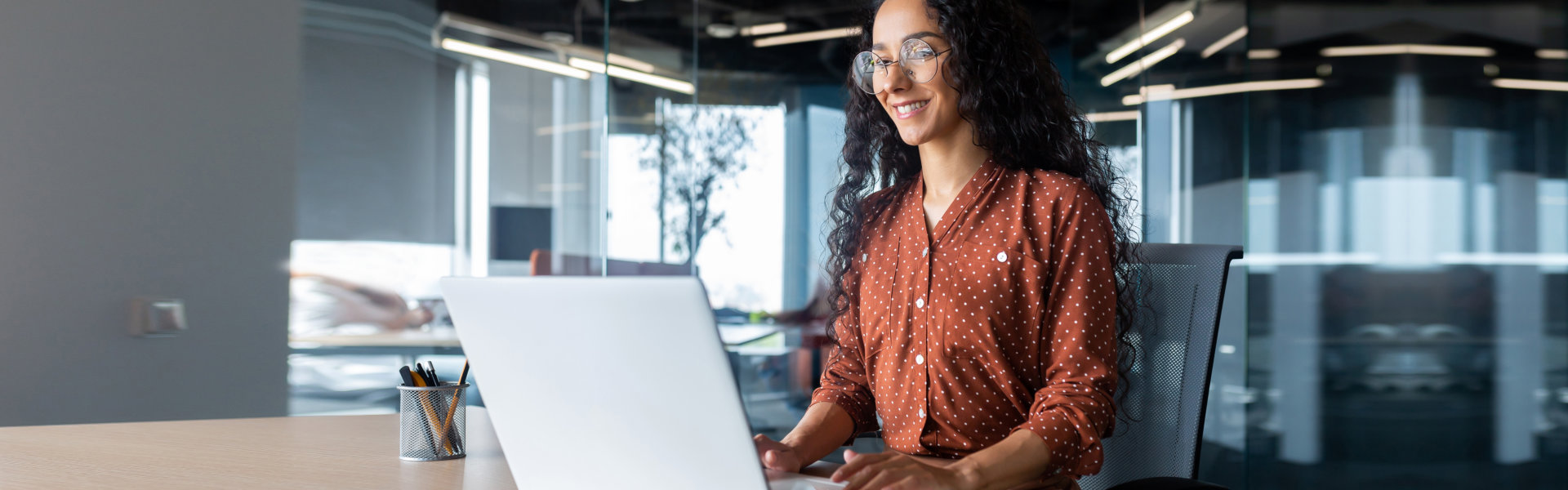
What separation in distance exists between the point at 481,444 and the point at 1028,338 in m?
Result: 0.70

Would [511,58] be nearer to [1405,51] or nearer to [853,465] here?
[853,465]

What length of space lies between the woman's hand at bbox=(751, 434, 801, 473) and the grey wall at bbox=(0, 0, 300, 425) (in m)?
2.01

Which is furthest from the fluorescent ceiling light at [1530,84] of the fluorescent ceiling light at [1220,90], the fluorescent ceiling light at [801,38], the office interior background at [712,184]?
the fluorescent ceiling light at [801,38]

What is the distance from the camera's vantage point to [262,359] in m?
2.72

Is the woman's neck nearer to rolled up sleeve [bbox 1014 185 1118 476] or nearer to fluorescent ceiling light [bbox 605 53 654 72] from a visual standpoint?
rolled up sleeve [bbox 1014 185 1118 476]

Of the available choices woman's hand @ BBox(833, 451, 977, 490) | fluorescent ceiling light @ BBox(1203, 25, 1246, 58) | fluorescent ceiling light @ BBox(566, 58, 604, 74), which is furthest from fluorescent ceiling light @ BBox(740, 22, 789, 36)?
woman's hand @ BBox(833, 451, 977, 490)

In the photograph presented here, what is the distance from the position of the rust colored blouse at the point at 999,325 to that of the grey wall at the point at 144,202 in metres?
1.95

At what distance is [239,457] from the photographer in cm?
121

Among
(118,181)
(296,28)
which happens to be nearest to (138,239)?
(118,181)

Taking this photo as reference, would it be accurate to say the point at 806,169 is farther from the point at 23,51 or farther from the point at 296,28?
the point at 23,51

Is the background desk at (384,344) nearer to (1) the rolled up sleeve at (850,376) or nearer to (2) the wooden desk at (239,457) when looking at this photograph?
(2) the wooden desk at (239,457)

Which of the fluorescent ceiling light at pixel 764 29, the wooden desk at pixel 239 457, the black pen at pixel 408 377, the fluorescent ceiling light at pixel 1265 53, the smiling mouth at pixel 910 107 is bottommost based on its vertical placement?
the wooden desk at pixel 239 457

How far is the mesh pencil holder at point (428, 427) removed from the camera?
3.93ft

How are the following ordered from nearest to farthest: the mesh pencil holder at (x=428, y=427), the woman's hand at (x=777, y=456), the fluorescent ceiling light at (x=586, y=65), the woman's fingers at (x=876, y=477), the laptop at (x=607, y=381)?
the laptop at (x=607, y=381) < the woman's fingers at (x=876, y=477) < the woman's hand at (x=777, y=456) < the mesh pencil holder at (x=428, y=427) < the fluorescent ceiling light at (x=586, y=65)
